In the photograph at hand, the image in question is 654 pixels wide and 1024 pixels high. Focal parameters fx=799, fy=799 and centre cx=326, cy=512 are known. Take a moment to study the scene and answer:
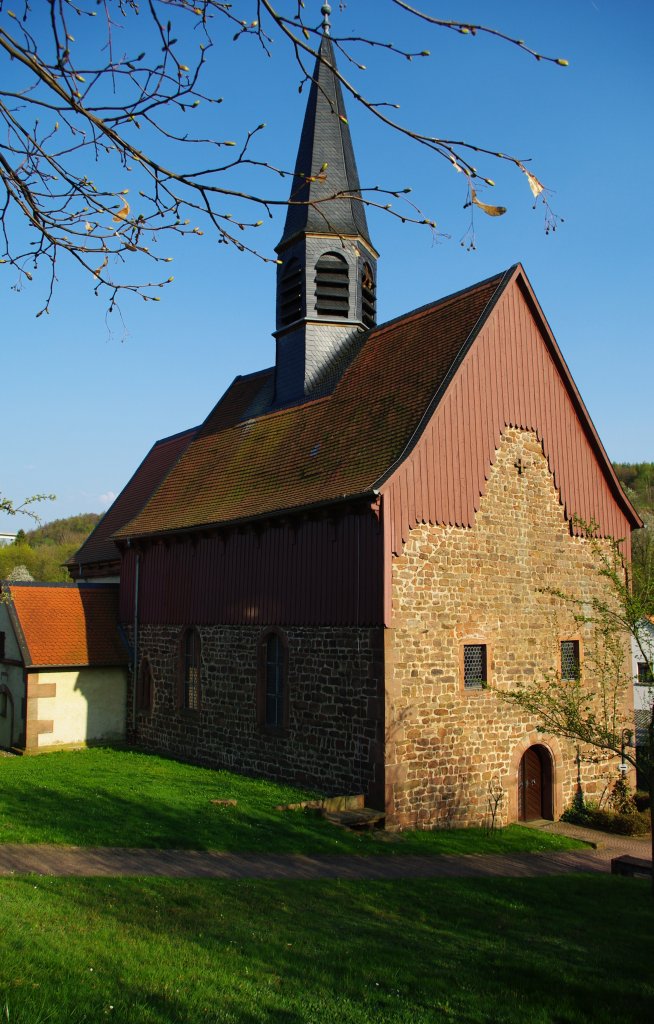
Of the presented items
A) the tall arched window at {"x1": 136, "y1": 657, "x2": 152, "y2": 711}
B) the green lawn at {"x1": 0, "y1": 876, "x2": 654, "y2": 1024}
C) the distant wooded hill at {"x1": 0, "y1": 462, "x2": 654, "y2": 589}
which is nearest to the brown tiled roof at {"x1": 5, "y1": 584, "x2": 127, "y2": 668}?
the tall arched window at {"x1": 136, "y1": 657, "x2": 152, "y2": 711}

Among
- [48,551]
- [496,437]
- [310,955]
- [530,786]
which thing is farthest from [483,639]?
[48,551]

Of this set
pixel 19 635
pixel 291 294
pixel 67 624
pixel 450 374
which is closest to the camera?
pixel 450 374

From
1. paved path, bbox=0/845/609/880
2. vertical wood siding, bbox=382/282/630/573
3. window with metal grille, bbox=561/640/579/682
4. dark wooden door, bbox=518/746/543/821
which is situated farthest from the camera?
window with metal grille, bbox=561/640/579/682

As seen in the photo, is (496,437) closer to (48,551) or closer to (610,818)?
(610,818)

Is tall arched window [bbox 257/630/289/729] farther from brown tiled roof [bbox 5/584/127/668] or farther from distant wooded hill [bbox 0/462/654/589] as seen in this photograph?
distant wooded hill [bbox 0/462/654/589]

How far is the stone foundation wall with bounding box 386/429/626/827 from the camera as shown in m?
13.5

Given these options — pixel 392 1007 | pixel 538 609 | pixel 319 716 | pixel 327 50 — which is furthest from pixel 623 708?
pixel 327 50

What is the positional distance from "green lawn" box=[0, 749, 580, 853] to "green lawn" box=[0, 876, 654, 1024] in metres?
2.00

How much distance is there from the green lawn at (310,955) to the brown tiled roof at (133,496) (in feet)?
57.7

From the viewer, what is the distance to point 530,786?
16.0 metres

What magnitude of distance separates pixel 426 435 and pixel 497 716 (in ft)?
17.7

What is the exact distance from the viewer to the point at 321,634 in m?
14.5

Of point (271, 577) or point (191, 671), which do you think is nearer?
point (271, 577)

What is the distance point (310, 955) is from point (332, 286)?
52.1 ft
